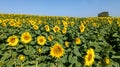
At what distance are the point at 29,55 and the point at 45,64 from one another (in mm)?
828

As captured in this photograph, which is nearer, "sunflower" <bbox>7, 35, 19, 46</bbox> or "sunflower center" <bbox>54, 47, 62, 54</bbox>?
"sunflower center" <bbox>54, 47, 62, 54</bbox>

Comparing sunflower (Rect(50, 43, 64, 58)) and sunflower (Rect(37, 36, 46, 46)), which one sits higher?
sunflower (Rect(50, 43, 64, 58))

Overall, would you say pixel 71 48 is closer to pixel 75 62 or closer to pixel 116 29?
pixel 75 62

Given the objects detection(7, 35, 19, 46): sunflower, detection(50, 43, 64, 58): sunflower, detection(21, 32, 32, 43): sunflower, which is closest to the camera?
detection(50, 43, 64, 58): sunflower

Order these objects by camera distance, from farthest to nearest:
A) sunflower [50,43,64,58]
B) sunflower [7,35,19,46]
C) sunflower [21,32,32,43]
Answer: sunflower [21,32,32,43]
sunflower [7,35,19,46]
sunflower [50,43,64,58]

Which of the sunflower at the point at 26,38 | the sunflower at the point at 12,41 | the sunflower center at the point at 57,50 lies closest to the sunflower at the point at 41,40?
the sunflower at the point at 26,38

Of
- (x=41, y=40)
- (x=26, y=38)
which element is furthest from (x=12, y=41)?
(x=41, y=40)

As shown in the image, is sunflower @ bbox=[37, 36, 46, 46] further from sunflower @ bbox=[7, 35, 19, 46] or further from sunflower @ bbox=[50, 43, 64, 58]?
sunflower @ bbox=[50, 43, 64, 58]

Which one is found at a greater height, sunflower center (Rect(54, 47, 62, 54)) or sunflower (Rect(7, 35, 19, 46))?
sunflower center (Rect(54, 47, 62, 54))

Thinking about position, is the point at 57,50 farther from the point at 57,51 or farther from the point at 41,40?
the point at 41,40

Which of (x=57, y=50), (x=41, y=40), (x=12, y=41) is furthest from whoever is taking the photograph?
(x=41, y=40)

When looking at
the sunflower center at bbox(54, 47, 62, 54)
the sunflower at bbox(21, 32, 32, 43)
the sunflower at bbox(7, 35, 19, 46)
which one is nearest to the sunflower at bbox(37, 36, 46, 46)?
the sunflower at bbox(21, 32, 32, 43)

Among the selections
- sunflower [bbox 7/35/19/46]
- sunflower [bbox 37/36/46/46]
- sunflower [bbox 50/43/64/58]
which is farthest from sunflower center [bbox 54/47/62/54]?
sunflower [bbox 7/35/19/46]

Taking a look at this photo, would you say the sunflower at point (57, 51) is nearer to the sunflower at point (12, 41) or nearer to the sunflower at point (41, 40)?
the sunflower at point (41, 40)
